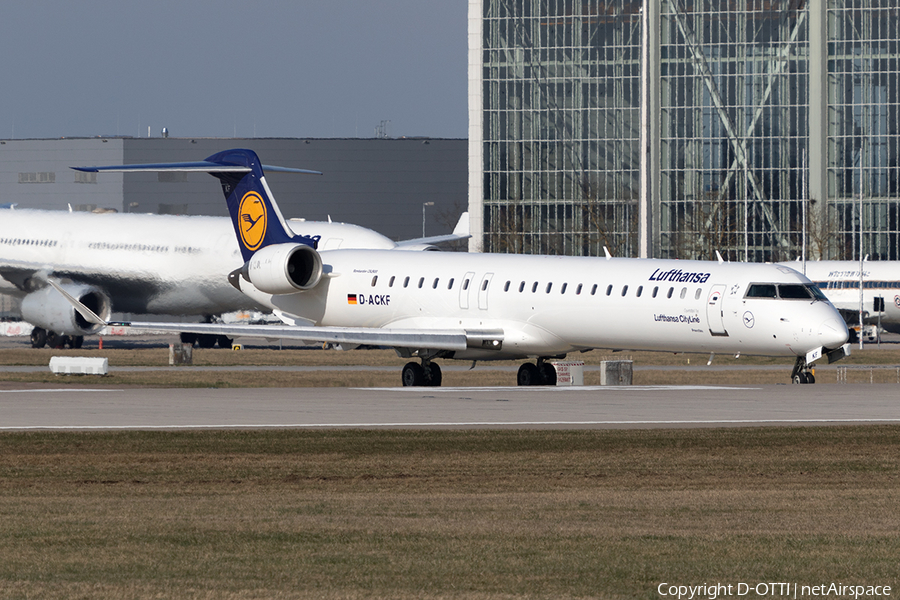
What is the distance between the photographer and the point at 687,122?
347 ft

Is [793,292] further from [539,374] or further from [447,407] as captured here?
[447,407]

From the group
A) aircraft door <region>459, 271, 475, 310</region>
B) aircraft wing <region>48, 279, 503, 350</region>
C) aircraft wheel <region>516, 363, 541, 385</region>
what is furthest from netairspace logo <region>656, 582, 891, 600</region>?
aircraft wheel <region>516, 363, 541, 385</region>

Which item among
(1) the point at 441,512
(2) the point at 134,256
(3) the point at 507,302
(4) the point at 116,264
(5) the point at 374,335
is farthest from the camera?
(4) the point at 116,264

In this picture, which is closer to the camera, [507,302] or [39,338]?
[507,302]

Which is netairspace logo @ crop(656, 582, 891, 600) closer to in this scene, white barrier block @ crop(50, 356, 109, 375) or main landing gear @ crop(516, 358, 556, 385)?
main landing gear @ crop(516, 358, 556, 385)

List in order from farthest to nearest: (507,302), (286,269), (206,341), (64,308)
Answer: (206,341), (64,308), (286,269), (507,302)

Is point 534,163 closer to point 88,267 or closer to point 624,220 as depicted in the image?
point 624,220

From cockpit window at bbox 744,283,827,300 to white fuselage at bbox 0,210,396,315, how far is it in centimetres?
2551

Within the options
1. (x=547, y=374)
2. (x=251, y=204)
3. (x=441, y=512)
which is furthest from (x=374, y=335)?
(x=441, y=512)

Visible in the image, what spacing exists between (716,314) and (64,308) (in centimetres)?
3273

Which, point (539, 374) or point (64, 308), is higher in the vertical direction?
point (64, 308)

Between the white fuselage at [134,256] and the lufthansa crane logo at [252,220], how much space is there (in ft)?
47.0

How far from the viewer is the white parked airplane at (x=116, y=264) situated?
54.2 metres

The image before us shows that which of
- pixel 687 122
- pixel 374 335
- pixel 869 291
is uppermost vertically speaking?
pixel 687 122
